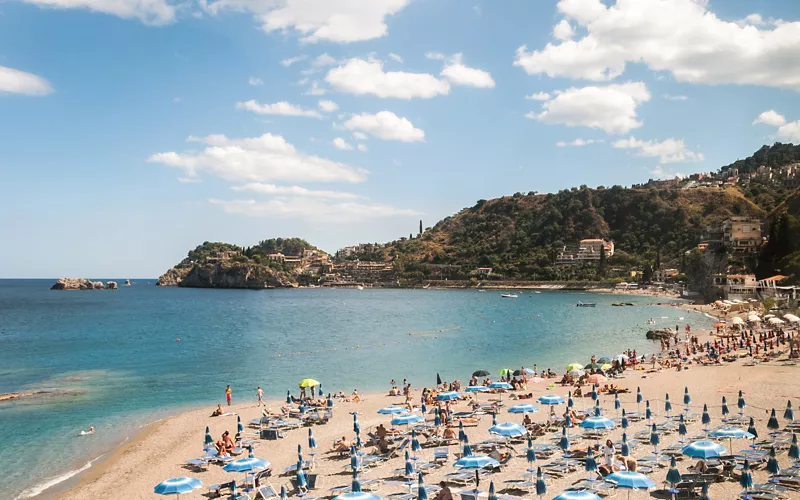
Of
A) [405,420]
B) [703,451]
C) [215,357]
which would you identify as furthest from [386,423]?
[215,357]

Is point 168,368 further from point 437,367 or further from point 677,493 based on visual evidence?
point 677,493

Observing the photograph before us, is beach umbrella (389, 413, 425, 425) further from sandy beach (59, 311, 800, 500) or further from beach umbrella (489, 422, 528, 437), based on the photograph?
beach umbrella (489, 422, 528, 437)

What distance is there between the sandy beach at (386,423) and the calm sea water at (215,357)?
6.32ft

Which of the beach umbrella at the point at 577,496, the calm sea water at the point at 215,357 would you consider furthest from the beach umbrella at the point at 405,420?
the calm sea water at the point at 215,357

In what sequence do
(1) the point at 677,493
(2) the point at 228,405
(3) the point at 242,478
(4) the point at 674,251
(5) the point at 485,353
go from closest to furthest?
(1) the point at 677,493
(3) the point at 242,478
(2) the point at 228,405
(5) the point at 485,353
(4) the point at 674,251

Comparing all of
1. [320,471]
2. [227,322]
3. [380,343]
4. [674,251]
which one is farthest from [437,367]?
[674,251]

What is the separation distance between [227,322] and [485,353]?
162 feet

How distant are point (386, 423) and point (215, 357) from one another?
93.9 ft

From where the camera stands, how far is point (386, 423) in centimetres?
2388

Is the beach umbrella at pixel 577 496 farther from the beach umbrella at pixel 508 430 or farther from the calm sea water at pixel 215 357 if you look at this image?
the calm sea water at pixel 215 357

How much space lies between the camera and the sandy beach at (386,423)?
1652 cm

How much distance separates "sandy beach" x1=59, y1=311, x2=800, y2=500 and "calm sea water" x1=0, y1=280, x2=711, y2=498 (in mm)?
1927

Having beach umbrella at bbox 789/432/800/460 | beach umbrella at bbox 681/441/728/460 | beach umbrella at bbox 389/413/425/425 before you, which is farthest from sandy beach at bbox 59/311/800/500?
beach umbrella at bbox 389/413/425/425

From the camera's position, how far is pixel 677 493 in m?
13.3
